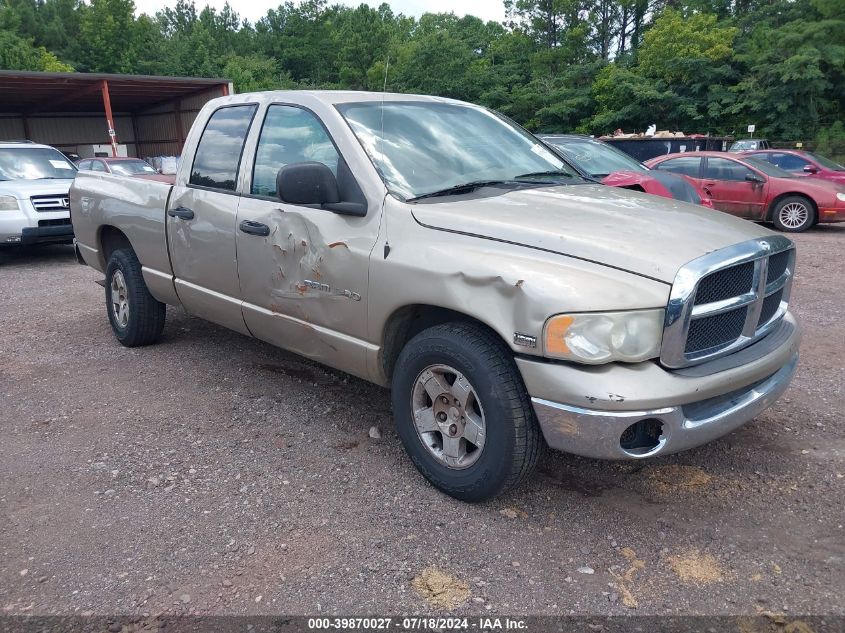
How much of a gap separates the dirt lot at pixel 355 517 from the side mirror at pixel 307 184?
140 cm

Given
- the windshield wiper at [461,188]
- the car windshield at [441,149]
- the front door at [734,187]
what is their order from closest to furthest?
the windshield wiper at [461,188], the car windshield at [441,149], the front door at [734,187]

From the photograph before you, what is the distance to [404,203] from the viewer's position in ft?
10.8

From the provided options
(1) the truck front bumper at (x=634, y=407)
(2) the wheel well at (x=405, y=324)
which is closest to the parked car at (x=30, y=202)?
(2) the wheel well at (x=405, y=324)

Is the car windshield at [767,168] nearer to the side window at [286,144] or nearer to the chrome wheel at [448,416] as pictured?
the side window at [286,144]

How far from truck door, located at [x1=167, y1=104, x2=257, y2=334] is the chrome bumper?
233cm

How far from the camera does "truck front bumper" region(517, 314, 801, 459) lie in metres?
2.58

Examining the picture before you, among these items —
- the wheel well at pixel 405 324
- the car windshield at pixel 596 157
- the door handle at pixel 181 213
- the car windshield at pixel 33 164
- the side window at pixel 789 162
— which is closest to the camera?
the wheel well at pixel 405 324

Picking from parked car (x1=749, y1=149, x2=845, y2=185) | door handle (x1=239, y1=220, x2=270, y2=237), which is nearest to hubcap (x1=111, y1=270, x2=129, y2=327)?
door handle (x1=239, y1=220, x2=270, y2=237)

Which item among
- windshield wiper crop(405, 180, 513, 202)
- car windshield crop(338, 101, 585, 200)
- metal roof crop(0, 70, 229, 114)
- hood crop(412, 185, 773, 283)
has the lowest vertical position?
hood crop(412, 185, 773, 283)

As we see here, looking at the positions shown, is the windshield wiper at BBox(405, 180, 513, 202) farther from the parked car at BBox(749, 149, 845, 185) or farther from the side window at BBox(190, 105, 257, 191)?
the parked car at BBox(749, 149, 845, 185)

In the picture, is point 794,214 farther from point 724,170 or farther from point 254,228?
point 254,228

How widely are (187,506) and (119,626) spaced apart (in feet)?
2.61

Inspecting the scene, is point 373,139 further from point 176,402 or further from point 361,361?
point 176,402

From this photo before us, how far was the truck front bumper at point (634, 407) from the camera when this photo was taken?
2584 mm
